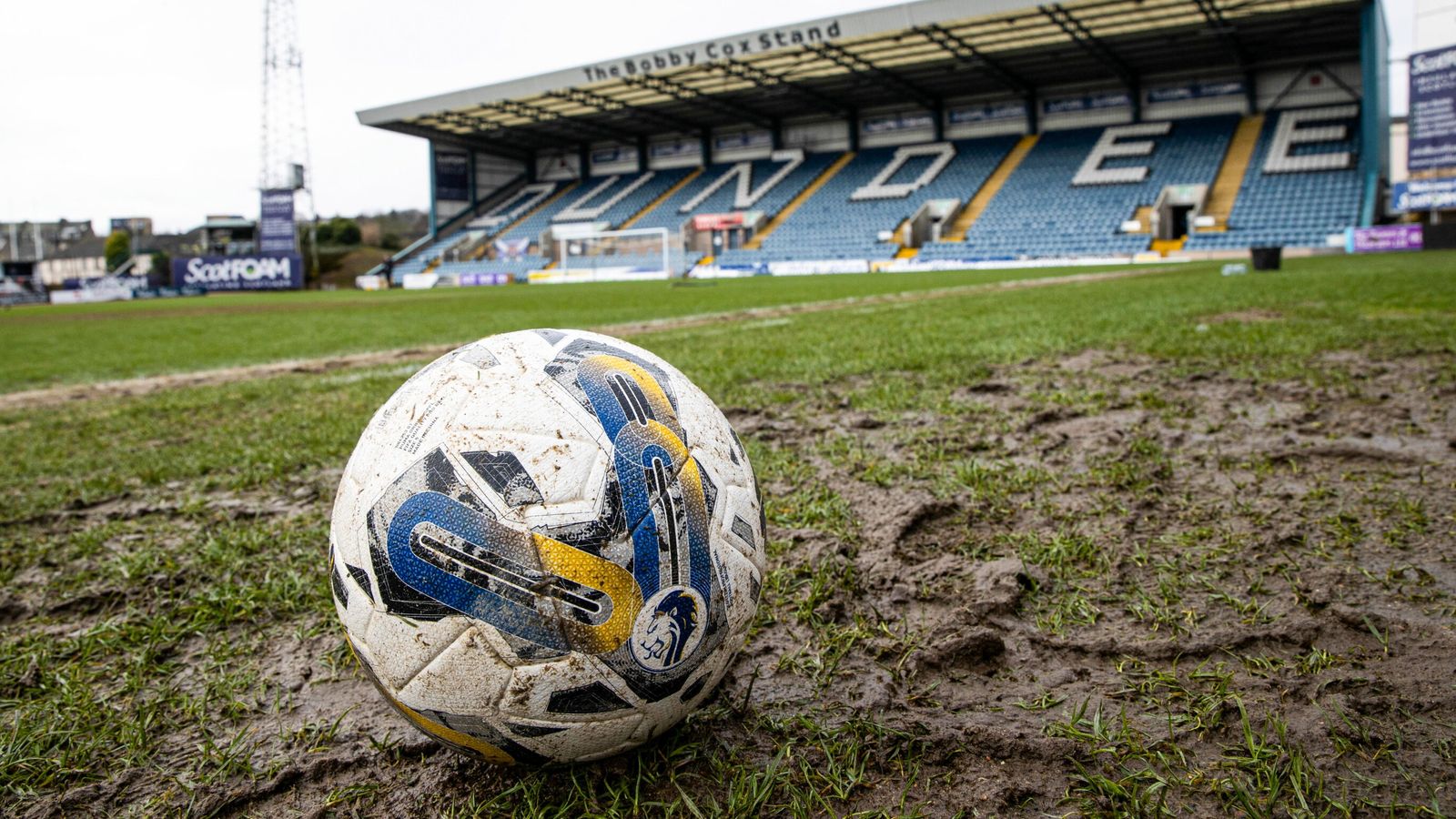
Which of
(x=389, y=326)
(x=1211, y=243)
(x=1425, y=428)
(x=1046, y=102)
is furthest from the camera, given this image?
(x=1046, y=102)

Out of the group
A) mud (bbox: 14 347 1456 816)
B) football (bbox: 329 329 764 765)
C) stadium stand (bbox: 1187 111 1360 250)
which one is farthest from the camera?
stadium stand (bbox: 1187 111 1360 250)

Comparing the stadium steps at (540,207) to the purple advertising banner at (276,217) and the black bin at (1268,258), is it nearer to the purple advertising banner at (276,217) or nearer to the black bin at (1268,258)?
the purple advertising banner at (276,217)

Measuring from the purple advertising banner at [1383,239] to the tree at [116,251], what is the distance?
76093 millimetres

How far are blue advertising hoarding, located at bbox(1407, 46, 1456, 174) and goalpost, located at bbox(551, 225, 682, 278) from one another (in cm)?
2420

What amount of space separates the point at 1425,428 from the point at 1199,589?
2.27 m

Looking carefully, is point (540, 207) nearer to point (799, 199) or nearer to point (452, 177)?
point (452, 177)

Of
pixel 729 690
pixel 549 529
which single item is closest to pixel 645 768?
pixel 729 690

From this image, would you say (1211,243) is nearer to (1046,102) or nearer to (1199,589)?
(1046,102)

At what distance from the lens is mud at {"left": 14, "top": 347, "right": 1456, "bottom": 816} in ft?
5.04

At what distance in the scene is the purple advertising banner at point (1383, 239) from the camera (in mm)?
24781

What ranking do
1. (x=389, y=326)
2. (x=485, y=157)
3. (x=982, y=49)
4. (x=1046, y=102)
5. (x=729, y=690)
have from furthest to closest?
(x=485, y=157) < (x=1046, y=102) < (x=982, y=49) < (x=389, y=326) < (x=729, y=690)

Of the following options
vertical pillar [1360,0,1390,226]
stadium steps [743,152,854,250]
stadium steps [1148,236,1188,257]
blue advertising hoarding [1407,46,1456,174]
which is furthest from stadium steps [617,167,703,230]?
blue advertising hoarding [1407,46,1456,174]

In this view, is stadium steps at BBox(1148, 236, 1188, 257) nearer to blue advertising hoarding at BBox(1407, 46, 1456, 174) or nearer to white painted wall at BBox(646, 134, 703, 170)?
blue advertising hoarding at BBox(1407, 46, 1456, 174)

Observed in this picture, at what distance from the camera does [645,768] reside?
162cm
